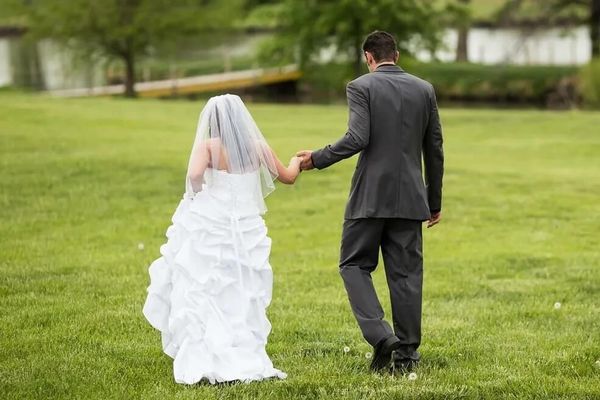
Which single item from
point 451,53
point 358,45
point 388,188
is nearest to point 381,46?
point 388,188

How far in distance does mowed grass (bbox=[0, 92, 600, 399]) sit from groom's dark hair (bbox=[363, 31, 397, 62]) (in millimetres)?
2058

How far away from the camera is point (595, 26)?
42.7 meters

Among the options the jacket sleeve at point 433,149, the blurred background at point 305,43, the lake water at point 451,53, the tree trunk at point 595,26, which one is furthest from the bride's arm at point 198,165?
the tree trunk at point 595,26

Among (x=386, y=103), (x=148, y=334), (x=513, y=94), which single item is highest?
(x=386, y=103)

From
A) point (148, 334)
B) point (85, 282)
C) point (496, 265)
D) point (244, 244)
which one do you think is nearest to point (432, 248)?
point (496, 265)

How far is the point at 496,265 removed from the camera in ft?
37.4

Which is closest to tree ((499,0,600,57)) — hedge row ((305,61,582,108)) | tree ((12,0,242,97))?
hedge row ((305,61,582,108))

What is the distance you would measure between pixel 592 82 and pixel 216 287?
1258 inches

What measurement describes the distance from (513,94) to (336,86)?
8.35 m

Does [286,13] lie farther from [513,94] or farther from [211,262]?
[211,262]

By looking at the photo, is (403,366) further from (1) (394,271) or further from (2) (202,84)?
(2) (202,84)

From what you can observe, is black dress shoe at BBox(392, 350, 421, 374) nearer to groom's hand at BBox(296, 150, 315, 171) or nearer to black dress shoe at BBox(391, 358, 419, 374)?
black dress shoe at BBox(391, 358, 419, 374)

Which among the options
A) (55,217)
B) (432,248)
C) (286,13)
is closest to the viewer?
(432,248)

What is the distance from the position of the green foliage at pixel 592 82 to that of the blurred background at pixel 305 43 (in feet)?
0.19
